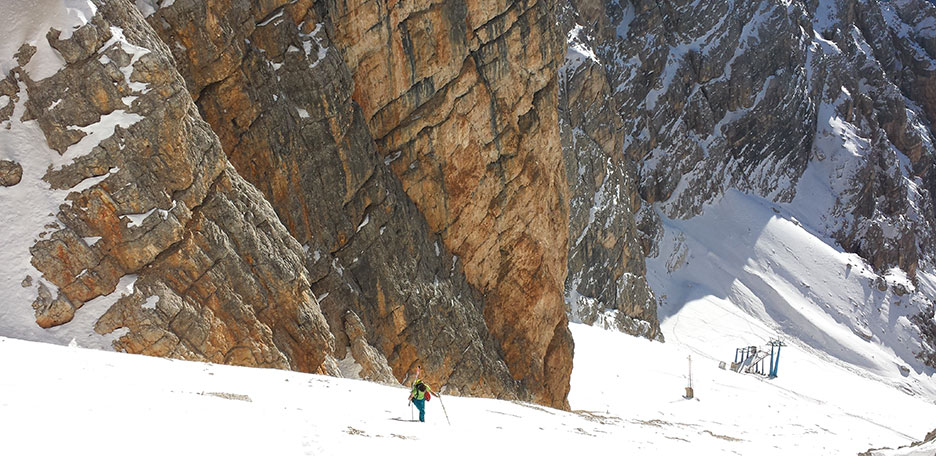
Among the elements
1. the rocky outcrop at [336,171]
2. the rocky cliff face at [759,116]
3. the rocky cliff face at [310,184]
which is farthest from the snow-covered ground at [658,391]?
the rocky cliff face at [759,116]

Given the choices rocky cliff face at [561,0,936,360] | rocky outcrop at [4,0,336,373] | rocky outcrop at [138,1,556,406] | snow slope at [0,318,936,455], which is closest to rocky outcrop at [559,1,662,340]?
rocky cliff face at [561,0,936,360]

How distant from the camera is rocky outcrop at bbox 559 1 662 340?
196 feet

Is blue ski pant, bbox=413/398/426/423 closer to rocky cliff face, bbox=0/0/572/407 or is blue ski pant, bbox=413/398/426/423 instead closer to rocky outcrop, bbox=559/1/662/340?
rocky cliff face, bbox=0/0/572/407

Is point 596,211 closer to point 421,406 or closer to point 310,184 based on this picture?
point 310,184

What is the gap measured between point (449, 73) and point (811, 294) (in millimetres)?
67291

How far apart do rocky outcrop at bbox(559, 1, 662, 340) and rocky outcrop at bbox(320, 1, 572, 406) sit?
1080 inches

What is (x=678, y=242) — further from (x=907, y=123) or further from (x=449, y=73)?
(x=449, y=73)

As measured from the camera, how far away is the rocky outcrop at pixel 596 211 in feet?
196

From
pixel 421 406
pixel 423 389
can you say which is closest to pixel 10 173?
pixel 423 389

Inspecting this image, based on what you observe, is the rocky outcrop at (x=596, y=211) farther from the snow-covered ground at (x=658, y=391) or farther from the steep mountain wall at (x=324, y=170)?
the steep mountain wall at (x=324, y=170)

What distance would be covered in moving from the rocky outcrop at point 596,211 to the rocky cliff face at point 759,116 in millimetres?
519

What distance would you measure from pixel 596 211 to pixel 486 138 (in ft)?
128

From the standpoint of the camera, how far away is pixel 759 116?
89.8 meters

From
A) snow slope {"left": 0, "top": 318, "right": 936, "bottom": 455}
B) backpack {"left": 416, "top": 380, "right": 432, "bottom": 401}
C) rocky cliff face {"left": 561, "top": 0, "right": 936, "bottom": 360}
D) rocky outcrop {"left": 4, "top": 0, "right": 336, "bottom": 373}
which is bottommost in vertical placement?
snow slope {"left": 0, "top": 318, "right": 936, "bottom": 455}
